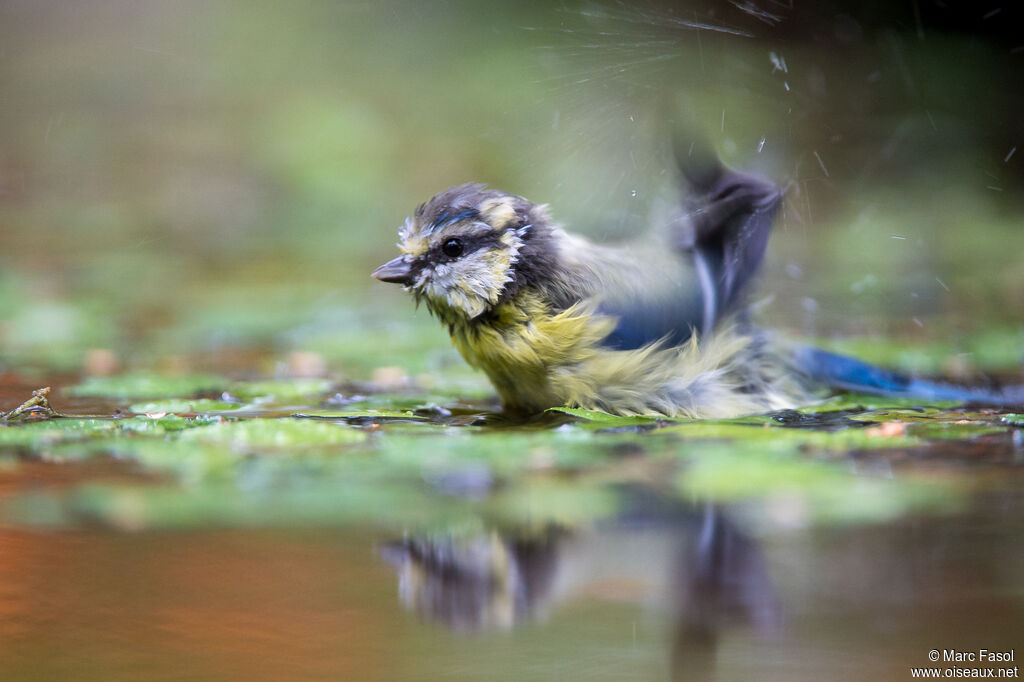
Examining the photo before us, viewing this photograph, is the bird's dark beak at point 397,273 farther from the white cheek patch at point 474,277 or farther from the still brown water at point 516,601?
the still brown water at point 516,601

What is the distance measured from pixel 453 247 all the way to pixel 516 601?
1897 millimetres

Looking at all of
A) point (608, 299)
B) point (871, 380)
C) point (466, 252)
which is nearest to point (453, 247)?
point (466, 252)

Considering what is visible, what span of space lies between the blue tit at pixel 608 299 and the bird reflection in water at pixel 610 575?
3.75 feet

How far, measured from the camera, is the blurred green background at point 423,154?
18.1 feet

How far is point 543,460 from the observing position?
3229 mm

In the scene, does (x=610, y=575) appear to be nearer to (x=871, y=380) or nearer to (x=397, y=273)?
(x=397, y=273)

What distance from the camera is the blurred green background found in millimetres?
5504

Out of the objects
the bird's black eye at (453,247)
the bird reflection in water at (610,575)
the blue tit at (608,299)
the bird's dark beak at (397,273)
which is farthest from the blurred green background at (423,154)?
the bird reflection in water at (610,575)

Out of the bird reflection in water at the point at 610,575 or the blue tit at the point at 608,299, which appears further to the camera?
the blue tit at the point at 608,299

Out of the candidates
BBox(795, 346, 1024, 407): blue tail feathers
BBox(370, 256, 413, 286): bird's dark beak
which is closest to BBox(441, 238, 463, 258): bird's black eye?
BBox(370, 256, 413, 286): bird's dark beak

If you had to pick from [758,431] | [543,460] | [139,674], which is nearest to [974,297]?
[758,431]

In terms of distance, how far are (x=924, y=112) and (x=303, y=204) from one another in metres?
4.85

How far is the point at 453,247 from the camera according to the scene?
3971mm

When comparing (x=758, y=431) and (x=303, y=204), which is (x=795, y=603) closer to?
(x=758, y=431)
